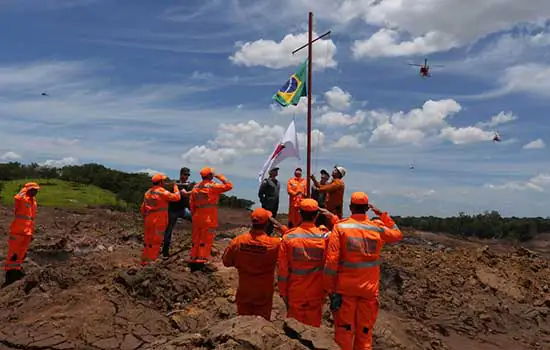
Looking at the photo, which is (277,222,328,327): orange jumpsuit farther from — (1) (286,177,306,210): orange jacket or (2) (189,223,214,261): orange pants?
(1) (286,177,306,210): orange jacket

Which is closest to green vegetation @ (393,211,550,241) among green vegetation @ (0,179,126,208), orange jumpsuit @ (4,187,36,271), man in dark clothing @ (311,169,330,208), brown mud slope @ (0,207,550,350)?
brown mud slope @ (0,207,550,350)

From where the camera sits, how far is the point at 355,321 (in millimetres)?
6352

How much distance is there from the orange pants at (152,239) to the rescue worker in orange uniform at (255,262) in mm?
4595

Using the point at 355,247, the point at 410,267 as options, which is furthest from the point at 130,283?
the point at 410,267

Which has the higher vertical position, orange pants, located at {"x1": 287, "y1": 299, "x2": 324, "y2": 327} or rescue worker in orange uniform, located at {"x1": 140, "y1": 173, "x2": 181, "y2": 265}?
rescue worker in orange uniform, located at {"x1": 140, "y1": 173, "x2": 181, "y2": 265}

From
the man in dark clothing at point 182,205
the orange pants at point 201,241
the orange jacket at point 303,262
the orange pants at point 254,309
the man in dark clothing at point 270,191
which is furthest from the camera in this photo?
the man in dark clothing at point 270,191

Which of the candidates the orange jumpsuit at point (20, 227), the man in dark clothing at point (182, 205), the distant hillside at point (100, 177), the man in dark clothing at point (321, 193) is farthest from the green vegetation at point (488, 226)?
the orange jumpsuit at point (20, 227)

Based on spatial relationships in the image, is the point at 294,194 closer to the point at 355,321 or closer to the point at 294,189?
the point at 294,189

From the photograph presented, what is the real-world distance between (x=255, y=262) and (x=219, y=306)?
124 inches

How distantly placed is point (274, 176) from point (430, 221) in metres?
31.4

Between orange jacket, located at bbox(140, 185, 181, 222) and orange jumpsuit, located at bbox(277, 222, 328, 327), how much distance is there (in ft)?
15.9

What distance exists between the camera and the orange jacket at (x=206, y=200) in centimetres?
1031

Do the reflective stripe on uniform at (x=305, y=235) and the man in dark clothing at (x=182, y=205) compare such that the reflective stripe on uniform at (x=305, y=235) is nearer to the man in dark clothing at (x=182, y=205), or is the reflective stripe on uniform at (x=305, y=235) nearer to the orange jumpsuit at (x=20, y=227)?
the man in dark clothing at (x=182, y=205)

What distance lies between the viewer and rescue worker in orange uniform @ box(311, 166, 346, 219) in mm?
11289
